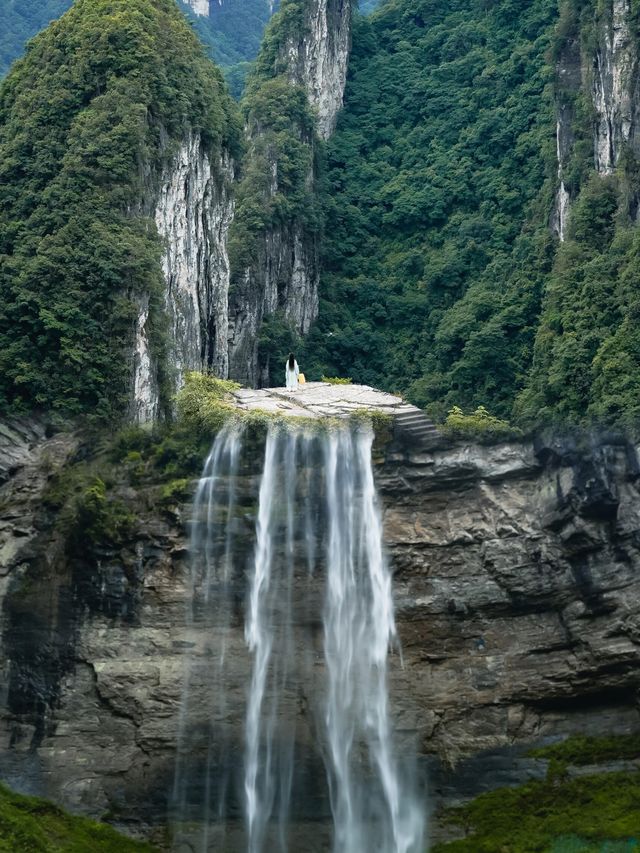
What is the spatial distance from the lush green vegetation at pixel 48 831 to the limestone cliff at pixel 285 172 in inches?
1112

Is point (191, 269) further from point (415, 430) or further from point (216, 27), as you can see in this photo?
point (216, 27)

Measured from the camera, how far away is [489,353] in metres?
67.0

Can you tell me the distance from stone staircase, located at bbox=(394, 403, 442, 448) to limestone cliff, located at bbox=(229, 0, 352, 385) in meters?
23.5

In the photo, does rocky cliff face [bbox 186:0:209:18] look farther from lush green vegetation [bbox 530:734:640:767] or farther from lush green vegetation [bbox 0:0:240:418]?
lush green vegetation [bbox 530:734:640:767]

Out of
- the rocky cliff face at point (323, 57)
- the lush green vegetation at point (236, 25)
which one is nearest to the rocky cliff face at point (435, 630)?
the rocky cliff face at point (323, 57)

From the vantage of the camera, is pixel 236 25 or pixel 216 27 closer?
pixel 216 27

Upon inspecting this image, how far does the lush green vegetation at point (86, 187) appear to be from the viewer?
154 ft

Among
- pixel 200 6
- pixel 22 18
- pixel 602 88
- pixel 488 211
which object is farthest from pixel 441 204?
pixel 200 6

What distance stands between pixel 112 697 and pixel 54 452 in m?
6.06

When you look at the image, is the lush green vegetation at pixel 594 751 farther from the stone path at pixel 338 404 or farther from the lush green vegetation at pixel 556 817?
the stone path at pixel 338 404

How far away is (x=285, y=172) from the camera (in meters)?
72.9

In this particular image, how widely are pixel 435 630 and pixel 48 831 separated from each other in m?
9.35

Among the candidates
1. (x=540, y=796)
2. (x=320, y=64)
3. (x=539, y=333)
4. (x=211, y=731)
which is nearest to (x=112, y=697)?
(x=211, y=731)

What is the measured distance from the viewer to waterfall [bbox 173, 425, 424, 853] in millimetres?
41188
